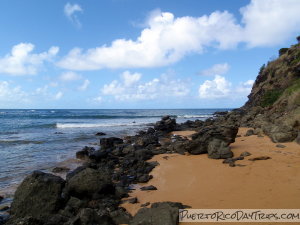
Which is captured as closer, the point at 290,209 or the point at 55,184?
the point at 290,209

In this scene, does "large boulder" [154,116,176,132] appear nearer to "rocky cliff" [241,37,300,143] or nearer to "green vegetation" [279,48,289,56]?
"rocky cliff" [241,37,300,143]

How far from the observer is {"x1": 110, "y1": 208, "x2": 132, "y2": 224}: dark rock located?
641 centimetres

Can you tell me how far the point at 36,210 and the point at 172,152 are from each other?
885 centimetres

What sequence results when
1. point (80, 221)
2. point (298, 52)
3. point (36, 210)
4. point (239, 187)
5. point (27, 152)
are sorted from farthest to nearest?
point (298, 52) → point (27, 152) → point (239, 187) → point (36, 210) → point (80, 221)

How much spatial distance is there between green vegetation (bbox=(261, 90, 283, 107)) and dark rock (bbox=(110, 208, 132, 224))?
91.1ft

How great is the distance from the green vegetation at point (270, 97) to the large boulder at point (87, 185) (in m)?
26.9

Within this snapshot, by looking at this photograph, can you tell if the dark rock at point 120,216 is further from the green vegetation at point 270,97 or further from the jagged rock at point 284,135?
the green vegetation at point 270,97

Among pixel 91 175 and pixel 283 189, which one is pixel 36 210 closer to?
pixel 91 175

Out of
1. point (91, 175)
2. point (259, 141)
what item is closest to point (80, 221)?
point (91, 175)

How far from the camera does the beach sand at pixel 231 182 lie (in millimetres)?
6785

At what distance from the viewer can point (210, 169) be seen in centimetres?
1027

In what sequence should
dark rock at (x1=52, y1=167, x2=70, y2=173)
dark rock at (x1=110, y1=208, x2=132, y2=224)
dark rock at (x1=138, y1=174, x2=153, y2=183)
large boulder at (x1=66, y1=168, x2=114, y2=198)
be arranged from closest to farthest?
1. dark rock at (x1=110, y1=208, x2=132, y2=224)
2. large boulder at (x1=66, y1=168, x2=114, y2=198)
3. dark rock at (x1=138, y1=174, x2=153, y2=183)
4. dark rock at (x1=52, y1=167, x2=70, y2=173)

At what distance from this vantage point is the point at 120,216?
21.5 ft

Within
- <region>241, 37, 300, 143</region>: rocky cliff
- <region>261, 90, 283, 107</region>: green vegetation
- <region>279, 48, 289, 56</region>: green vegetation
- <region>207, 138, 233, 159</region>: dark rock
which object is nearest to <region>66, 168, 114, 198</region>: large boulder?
<region>207, 138, 233, 159</region>: dark rock
